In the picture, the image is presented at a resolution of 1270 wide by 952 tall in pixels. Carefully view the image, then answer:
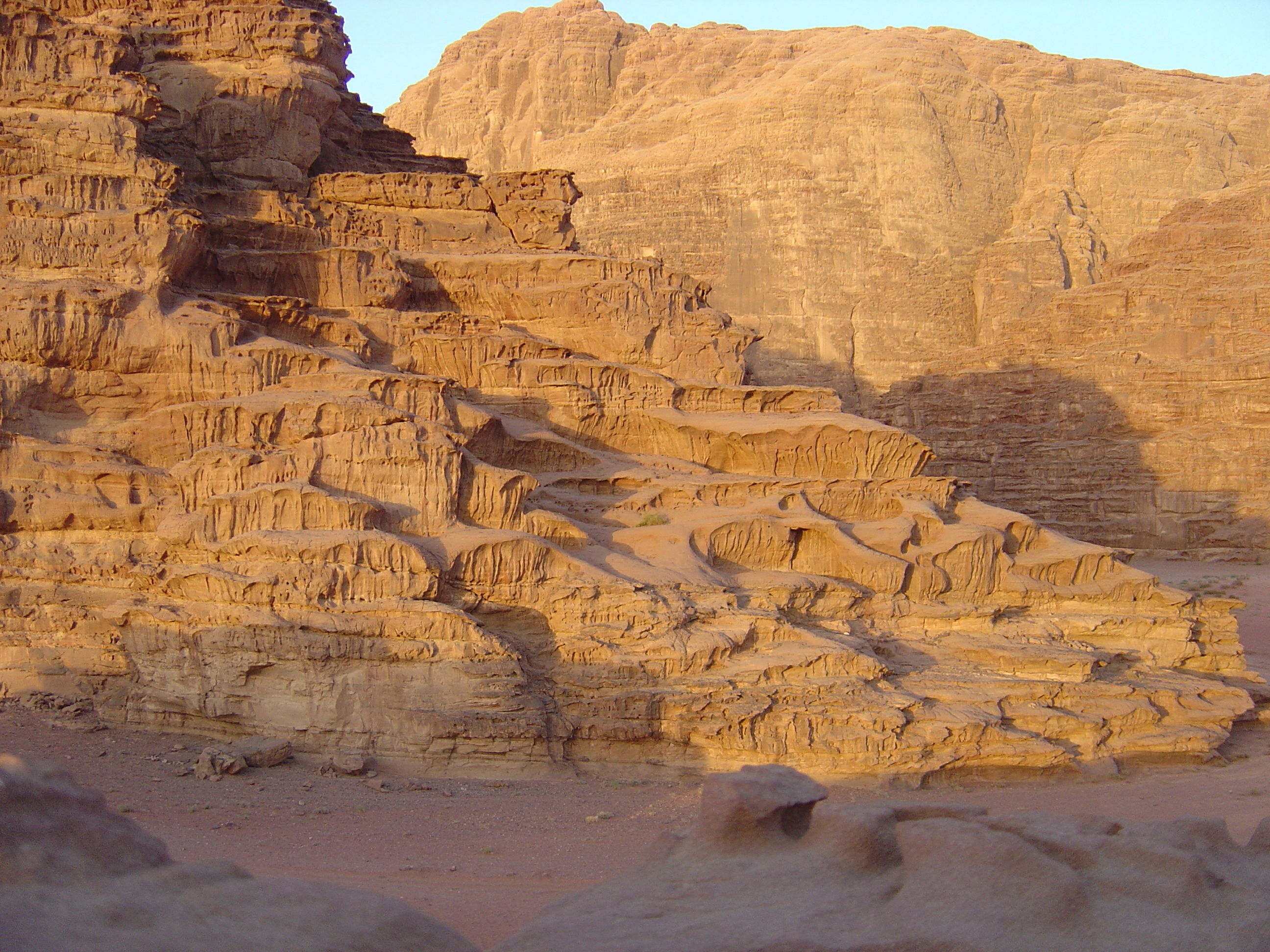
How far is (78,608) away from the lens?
12859mm

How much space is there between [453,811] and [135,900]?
612 centimetres

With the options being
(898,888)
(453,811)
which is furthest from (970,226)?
(898,888)

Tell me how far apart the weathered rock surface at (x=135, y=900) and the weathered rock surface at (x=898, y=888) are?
2.35 ft

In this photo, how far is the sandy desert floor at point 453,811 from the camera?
8.54m

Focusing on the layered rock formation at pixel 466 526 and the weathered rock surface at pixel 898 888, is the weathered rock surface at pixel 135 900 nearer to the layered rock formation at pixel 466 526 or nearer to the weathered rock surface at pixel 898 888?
the weathered rock surface at pixel 898 888

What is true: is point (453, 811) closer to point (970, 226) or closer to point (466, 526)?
point (466, 526)

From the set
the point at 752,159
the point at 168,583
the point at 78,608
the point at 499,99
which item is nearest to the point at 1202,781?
the point at 168,583

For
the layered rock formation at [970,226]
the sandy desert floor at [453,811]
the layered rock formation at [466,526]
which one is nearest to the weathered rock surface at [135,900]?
the sandy desert floor at [453,811]

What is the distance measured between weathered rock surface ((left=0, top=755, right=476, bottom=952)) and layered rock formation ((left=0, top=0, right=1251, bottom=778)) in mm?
6551

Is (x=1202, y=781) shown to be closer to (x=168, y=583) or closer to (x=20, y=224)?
(x=168, y=583)

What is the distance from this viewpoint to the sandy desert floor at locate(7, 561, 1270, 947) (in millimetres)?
Result: 8539

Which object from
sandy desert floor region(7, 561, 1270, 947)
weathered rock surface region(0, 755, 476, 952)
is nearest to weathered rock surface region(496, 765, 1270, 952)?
weathered rock surface region(0, 755, 476, 952)

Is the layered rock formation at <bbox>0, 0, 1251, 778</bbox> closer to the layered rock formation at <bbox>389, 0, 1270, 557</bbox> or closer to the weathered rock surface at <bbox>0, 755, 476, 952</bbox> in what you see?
the weathered rock surface at <bbox>0, 755, 476, 952</bbox>

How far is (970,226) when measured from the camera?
59312 millimetres
